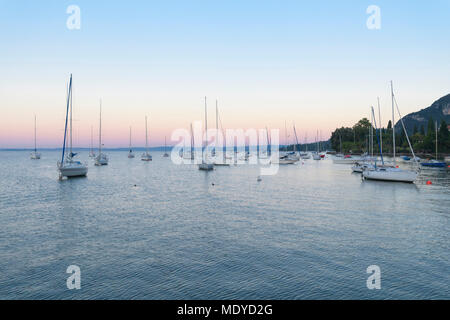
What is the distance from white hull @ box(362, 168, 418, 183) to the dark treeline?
66902 mm

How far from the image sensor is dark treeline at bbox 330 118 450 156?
384ft

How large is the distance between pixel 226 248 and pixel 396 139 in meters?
185

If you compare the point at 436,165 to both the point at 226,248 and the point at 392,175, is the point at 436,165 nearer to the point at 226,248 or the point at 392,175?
the point at 392,175

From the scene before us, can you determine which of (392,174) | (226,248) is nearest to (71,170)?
(226,248)

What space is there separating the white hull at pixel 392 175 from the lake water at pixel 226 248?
14.0 m

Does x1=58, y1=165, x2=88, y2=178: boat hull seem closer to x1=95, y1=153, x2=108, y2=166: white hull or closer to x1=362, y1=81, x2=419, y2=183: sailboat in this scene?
x1=95, y1=153, x2=108, y2=166: white hull

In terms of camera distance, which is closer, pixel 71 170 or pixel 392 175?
pixel 392 175

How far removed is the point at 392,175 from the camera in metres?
49.7

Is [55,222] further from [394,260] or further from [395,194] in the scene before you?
[395,194]

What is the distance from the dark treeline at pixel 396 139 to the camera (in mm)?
116938

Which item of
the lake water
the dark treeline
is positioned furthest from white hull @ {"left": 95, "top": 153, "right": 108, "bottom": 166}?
the dark treeline

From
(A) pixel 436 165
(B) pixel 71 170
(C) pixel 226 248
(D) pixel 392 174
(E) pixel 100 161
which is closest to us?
(C) pixel 226 248

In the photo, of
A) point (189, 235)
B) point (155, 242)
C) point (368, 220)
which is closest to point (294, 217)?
point (368, 220)
